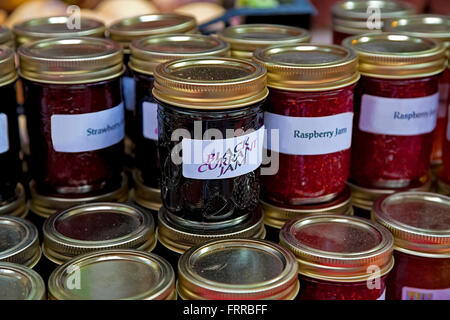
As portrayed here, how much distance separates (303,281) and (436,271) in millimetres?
248

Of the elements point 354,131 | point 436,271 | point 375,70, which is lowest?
point 436,271

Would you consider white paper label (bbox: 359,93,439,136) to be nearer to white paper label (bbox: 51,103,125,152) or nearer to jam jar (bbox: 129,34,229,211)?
jam jar (bbox: 129,34,229,211)

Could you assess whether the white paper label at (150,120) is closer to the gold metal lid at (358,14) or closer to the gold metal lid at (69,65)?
the gold metal lid at (69,65)

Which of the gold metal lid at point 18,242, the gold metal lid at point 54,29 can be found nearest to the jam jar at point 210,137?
the gold metal lid at point 18,242

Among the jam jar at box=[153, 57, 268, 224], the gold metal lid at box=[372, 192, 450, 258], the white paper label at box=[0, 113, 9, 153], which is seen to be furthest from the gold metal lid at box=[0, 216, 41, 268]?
the gold metal lid at box=[372, 192, 450, 258]

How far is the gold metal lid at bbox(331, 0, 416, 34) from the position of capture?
158 centimetres

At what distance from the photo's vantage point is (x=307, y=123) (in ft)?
3.70

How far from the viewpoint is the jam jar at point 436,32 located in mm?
1411

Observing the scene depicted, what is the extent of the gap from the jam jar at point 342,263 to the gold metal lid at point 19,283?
398mm

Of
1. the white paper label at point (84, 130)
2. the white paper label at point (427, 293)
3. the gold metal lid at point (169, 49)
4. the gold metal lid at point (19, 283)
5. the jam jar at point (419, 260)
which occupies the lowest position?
the white paper label at point (427, 293)

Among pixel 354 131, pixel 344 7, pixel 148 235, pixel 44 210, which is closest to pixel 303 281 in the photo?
pixel 148 235

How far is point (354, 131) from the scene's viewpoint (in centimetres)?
129
